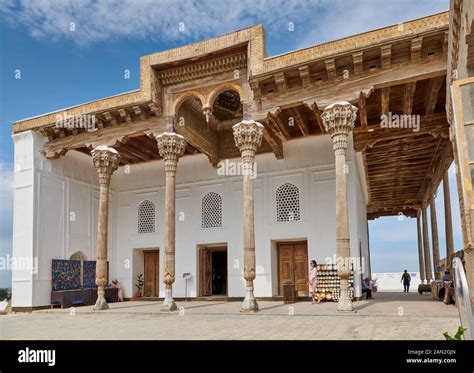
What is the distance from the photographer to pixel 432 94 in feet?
41.0

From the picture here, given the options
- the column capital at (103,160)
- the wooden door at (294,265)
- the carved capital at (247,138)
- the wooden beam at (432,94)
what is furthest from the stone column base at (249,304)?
the wooden beam at (432,94)

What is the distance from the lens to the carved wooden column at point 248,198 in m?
11.2

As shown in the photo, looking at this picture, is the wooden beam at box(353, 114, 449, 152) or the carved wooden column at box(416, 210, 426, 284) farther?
the carved wooden column at box(416, 210, 426, 284)

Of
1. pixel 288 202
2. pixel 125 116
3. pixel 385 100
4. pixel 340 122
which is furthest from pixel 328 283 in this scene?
pixel 125 116

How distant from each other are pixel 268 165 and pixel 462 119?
11.5 meters

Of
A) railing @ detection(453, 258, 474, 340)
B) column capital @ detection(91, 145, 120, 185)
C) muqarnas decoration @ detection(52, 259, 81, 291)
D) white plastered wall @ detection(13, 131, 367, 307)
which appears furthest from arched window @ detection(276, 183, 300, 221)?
railing @ detection(453, 258, 474, 340)

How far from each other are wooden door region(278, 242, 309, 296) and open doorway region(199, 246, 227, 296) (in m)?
2.41

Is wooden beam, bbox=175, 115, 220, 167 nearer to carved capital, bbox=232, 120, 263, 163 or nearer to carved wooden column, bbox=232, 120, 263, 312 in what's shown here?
carved capital, bbox=232, 120, 263, 163

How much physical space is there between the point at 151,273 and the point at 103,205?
17.8ft

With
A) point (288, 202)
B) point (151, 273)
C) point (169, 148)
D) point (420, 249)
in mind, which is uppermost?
point (169, 148)

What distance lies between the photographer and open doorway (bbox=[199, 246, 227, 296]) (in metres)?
17.0

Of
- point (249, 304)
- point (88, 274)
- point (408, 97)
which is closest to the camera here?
point (249, 304)

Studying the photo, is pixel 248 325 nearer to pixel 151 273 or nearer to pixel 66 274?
pixel 66 274
